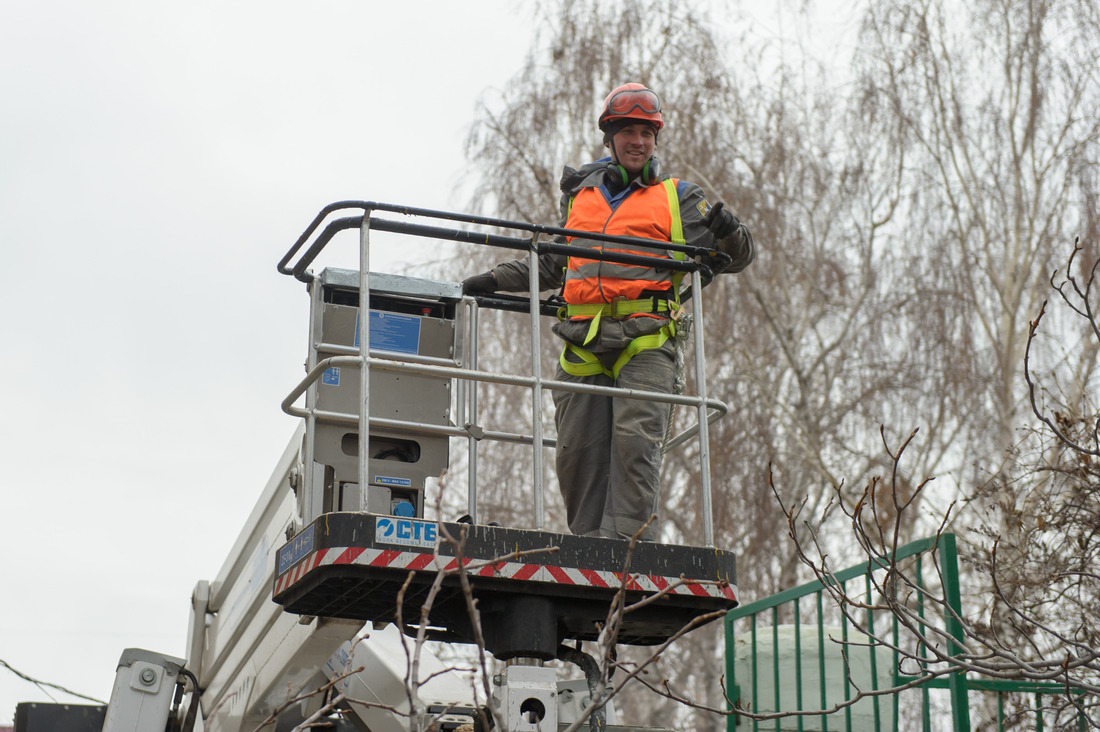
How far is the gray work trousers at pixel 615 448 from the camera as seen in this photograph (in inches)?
222

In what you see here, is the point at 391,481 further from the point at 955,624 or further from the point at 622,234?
the point at 955,624

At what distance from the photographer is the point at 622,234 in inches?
236

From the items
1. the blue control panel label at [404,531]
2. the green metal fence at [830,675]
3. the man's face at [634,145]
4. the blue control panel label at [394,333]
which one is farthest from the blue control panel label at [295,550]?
the man's face at [634,145]

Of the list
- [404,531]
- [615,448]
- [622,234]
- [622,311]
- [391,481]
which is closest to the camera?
[404,531]

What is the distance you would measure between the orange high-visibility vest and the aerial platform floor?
48.2 inches

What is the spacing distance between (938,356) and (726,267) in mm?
12043

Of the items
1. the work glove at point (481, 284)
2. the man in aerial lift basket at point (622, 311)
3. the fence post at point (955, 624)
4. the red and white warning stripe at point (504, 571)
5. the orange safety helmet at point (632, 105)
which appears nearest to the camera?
the red and white warning stripe at point (504, 571)

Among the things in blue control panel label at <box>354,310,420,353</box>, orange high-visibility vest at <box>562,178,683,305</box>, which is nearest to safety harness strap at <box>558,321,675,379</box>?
orange high-visibility vest at <box>562,178,683,305</box>

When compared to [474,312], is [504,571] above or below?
below

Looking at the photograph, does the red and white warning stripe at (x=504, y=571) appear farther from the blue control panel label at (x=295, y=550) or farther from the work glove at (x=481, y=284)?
the work glove at (x=481, y=284)

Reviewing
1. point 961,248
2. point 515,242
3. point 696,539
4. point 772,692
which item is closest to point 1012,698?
point 772,692

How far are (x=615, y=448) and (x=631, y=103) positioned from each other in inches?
61.6

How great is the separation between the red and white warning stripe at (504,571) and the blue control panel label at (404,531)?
1.5 inches

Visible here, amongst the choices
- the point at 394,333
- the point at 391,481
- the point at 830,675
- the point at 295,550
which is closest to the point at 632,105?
the point at 394,333
